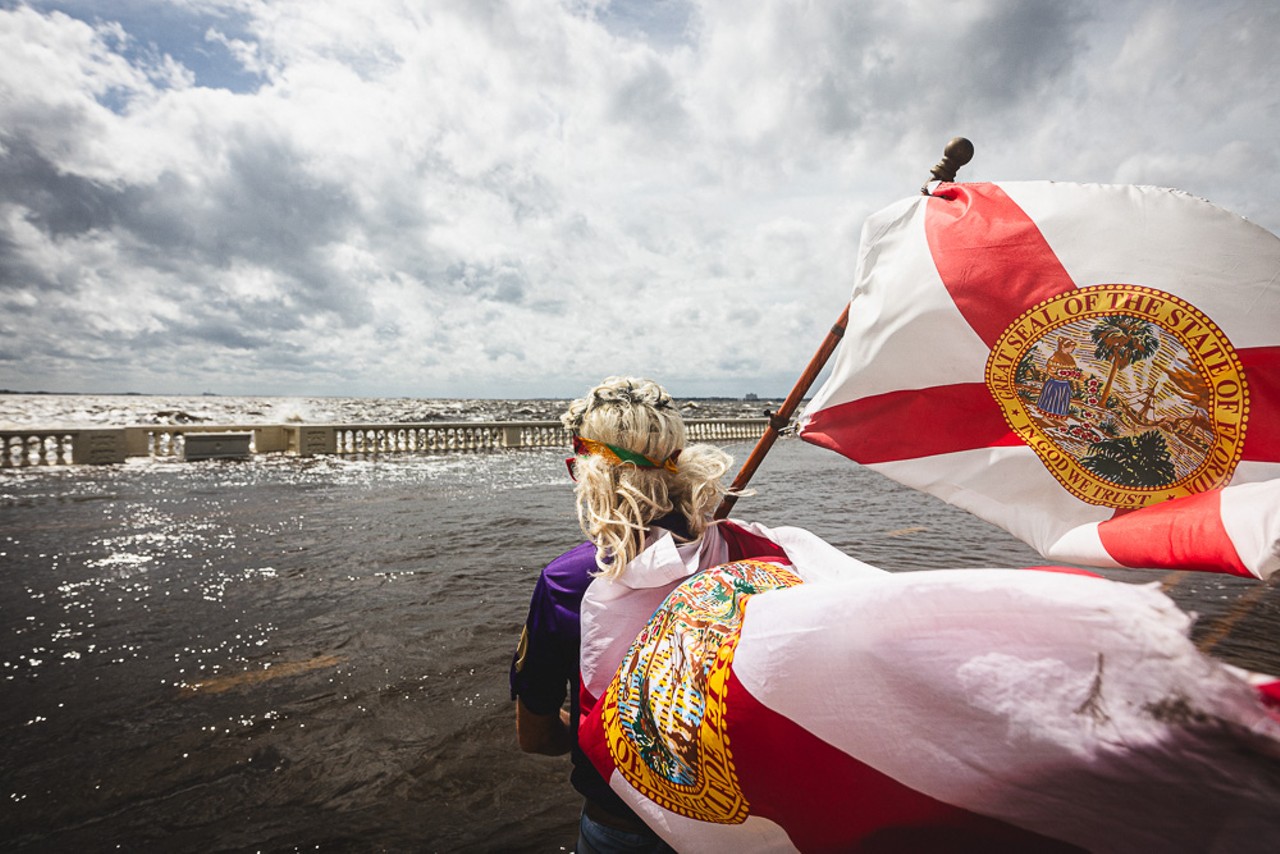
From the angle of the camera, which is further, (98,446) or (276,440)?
(276,440)

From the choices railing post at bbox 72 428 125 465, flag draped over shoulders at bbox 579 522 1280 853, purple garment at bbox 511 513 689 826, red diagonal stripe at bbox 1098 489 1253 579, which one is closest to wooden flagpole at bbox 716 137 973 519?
purple garment at bbox 511 513 689 826

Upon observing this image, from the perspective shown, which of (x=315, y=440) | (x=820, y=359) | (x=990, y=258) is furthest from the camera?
(x=315, y=440)

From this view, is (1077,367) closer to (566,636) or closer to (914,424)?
(914,424)

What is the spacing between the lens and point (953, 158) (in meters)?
2.32

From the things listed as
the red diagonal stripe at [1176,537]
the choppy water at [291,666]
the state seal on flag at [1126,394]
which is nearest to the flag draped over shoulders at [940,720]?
the red diagonal stripe at [1176,537]

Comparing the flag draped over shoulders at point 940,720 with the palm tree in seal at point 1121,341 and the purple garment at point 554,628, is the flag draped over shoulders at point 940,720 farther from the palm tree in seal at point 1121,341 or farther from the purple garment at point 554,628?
the palm tree in seal at point 1121,341

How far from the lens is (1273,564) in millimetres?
1202

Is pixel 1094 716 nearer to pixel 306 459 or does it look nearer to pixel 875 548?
pixel 875 548

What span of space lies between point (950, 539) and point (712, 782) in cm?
757

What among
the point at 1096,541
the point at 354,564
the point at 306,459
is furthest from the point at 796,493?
the point at 306,459

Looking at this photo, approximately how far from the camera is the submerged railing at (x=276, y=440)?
45.6 ft

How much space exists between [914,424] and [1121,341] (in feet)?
2.24

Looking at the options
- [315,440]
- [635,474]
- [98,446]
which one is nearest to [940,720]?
[635,474]

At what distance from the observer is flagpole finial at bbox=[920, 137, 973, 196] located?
231 centimetres
